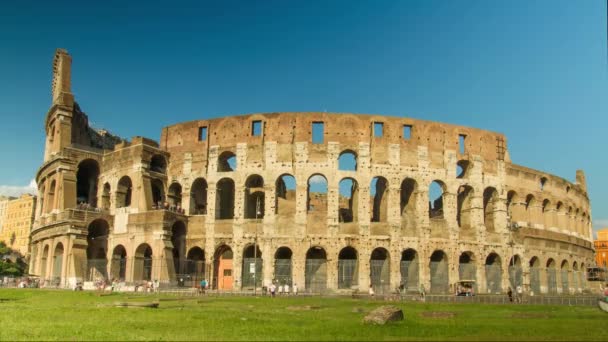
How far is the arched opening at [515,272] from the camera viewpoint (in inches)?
1583

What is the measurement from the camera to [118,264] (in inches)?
1497

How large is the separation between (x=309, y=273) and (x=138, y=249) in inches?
441

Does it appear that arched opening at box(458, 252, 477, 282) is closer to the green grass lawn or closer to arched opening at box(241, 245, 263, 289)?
arched opening at box(241, 245, 263, 289)

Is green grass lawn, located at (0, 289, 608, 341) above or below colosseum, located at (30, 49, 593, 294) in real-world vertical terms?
below

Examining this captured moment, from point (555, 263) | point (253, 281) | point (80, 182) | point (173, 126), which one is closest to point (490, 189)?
point (555, 263)

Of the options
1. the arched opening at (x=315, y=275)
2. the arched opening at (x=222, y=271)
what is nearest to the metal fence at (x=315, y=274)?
the arched opening at (x=315, y=275)

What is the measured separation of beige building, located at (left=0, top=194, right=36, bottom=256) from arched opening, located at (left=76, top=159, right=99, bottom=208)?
68865mm

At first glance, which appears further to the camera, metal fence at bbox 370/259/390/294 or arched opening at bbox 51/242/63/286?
arched opening at bbox 51/242/63/286

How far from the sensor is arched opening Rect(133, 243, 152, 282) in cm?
3588

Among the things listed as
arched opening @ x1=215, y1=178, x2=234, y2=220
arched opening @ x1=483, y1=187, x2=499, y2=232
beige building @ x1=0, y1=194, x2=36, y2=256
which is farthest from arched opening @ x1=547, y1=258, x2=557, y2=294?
beige building @ x1=0, y1=194, x2=36, y2=256

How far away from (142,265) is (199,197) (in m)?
7.19

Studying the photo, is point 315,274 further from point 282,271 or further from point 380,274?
point 380,274

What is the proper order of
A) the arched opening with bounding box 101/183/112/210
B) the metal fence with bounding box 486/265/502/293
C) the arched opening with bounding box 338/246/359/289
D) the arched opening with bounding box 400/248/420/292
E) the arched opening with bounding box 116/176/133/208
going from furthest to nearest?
the arched opening with bounding box 101/183/112/210
the arched opening with bounding box 116/176/133/208
the metal fence with bounding box 486/265/502/293
the arched opening with bounding box 400/248/420/292
the arched opening with bounding box 338/246/359/289

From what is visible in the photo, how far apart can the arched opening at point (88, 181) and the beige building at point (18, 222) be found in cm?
6886
